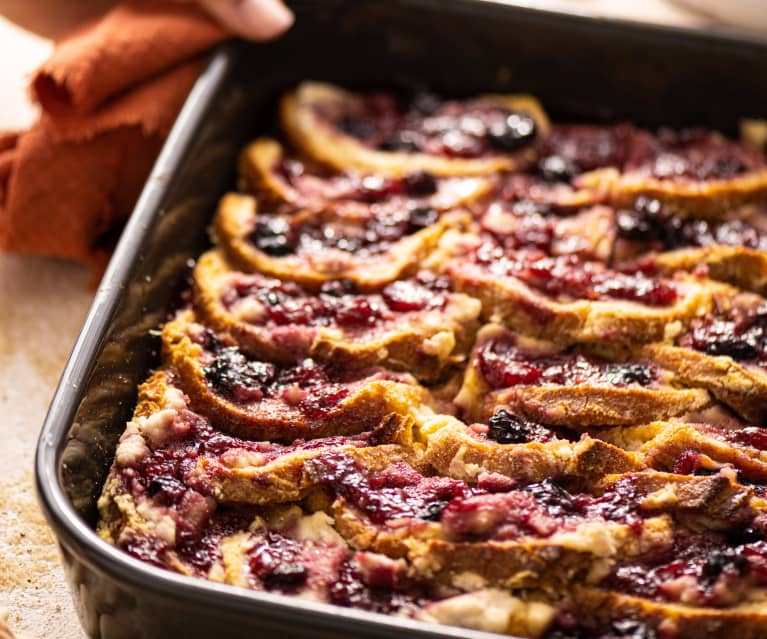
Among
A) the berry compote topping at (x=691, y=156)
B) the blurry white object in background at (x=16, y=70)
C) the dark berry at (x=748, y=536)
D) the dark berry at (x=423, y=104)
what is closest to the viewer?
the dark berry at (x=748, y=536)

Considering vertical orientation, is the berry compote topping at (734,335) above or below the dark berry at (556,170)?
below

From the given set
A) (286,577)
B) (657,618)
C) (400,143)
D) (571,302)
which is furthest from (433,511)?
(400,143)

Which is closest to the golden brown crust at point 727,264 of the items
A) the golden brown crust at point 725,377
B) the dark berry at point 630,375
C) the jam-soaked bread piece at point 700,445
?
the golden brown crust at point 725,377

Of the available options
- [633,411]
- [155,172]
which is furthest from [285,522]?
[155,172]

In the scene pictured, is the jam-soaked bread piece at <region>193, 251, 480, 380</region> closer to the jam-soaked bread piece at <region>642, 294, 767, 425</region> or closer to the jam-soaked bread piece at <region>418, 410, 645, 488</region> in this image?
the jam-soaked bread piece at <region>418, 410, 645, 488</region>

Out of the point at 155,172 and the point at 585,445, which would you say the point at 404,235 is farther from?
the point at 585,445

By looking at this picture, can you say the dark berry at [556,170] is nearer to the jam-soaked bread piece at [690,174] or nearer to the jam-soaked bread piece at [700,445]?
the jam-soaked bread piece at [690,174]

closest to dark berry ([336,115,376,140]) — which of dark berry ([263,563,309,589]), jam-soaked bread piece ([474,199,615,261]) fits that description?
jam-soaked bread piece ([474,199,615,261])
